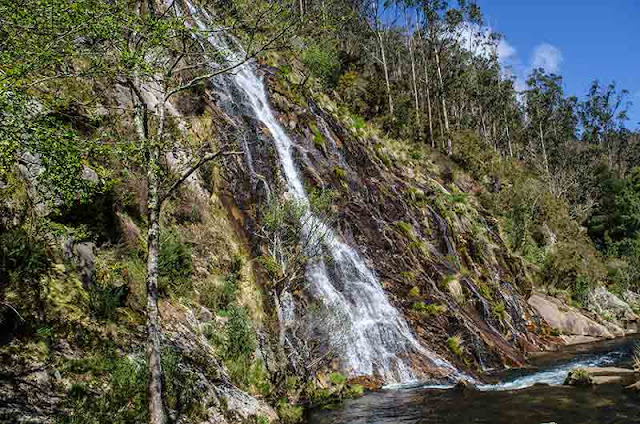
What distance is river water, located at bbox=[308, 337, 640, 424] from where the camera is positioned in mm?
13680

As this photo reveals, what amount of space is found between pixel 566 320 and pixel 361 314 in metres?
23.0

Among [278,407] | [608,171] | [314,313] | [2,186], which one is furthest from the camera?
[608,171]

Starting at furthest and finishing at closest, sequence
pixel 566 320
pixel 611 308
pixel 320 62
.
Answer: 1. pixel 611 308
2. pixel 320 62
3. pixel 566 320

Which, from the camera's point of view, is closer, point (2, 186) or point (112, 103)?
point (2, 186)

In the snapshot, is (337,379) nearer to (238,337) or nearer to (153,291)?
(238,337)

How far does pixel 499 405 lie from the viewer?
606 inches

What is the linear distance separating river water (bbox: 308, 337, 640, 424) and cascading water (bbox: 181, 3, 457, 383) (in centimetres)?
186

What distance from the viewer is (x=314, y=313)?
1798 centimetres

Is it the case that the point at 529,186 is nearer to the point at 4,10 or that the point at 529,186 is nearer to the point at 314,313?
the point at 314,313

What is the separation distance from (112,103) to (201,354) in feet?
37.3

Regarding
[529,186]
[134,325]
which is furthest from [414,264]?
[529,186]

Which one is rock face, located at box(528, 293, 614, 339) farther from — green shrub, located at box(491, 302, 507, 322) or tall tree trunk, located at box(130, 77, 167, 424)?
tall tree trunk, located at box(130, 77, 167, 424)

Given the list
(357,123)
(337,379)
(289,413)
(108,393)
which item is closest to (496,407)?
(337,379)

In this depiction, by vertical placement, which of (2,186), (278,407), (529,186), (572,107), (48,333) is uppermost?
(572,107)
